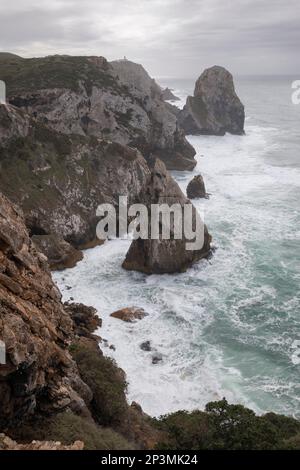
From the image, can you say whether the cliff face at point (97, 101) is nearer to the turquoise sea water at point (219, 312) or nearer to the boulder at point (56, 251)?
the turquoise sea water at point (219, 312)

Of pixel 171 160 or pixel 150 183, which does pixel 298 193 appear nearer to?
pixel 171 160

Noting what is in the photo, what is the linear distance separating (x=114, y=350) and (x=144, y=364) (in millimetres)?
2339

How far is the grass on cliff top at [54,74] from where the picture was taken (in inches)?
2499

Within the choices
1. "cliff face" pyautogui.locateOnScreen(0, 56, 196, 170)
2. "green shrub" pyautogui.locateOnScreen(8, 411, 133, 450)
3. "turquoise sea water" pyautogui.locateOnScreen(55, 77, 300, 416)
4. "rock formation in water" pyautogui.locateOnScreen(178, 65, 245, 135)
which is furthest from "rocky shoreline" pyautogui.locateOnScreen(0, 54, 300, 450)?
"turquoise sea water" pyautogui.locateOnScreen(55, 77, 300, 416)

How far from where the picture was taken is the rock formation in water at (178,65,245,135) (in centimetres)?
11494

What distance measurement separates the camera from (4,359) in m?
13.7

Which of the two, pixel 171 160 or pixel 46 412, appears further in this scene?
pixel 171 160

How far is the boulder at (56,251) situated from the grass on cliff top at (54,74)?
91.8ft

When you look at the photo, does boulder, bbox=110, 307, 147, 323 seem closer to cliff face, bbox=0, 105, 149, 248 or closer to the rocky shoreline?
the rocky shoreline

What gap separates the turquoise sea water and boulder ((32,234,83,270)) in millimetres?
1105

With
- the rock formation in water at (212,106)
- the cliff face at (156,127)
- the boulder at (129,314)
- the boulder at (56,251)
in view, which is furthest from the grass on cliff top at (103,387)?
the rock formation in water at (212,106)

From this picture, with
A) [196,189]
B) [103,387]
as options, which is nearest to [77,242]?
[196,189]
